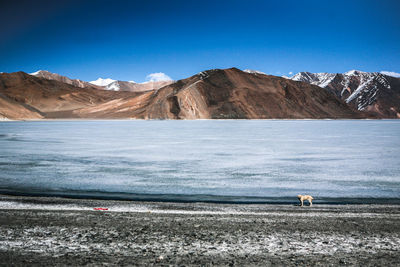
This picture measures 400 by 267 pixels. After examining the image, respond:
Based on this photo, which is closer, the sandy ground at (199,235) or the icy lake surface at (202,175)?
the sandy ground at (199,235)

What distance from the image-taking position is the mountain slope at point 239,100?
15538 centimetres

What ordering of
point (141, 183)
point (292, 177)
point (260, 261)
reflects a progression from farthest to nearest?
1. point (292, 177)
2. point (141, 183)
3. point (260, 261)

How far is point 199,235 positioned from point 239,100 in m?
157

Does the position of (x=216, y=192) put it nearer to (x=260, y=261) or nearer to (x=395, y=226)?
(x=395, y=226)

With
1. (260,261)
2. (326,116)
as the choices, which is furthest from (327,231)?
(326,116)

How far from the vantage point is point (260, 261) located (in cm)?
567

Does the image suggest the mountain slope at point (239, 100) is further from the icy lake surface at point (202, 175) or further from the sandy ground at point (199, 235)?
the sandy ground at point (199, 235)

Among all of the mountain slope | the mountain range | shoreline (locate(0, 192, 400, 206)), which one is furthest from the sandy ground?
the mountain slope

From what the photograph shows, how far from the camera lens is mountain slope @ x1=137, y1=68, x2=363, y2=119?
6117 inches

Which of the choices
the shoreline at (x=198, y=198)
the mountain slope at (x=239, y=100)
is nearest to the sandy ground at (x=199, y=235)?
the shoreline at (x=198, y=198)

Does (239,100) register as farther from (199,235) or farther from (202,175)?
(199,235)

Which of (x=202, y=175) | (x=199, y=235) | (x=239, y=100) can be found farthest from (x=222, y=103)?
(x=199, y=235)

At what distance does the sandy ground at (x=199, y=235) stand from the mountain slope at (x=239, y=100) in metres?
141

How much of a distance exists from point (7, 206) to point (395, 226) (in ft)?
30.9
